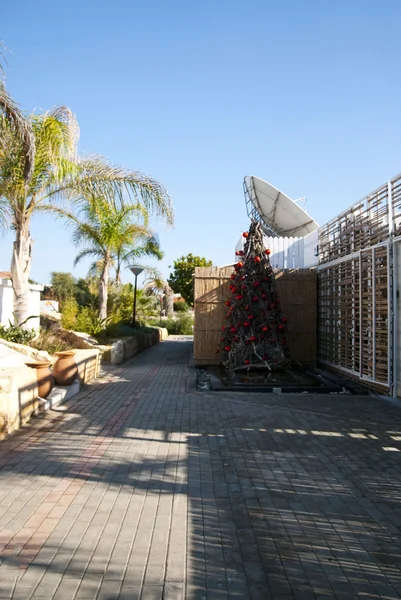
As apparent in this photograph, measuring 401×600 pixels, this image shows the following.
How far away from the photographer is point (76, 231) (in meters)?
17.9

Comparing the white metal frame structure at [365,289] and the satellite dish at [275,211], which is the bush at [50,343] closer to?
the white metal frame structure at [365,289]

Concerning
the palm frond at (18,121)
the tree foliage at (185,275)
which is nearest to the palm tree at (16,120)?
the palm frond at (18,121)

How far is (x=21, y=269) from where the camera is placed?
36.5 ft

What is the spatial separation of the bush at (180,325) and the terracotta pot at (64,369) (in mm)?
23667

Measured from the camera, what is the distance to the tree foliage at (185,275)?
140ft

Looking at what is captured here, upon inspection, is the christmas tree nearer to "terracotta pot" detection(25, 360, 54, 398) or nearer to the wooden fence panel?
the wooden fence panel

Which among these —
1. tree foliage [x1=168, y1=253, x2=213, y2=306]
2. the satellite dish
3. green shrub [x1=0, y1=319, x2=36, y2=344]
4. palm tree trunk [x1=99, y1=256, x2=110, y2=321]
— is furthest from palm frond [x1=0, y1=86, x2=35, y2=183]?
tree foliage [x1=168, y1=253, x2=213, y2=306]

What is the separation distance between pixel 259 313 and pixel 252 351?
36.7 inches

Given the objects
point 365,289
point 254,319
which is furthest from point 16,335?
point 365,289

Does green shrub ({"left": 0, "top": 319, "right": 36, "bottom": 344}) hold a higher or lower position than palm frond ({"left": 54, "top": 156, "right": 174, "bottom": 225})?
lower

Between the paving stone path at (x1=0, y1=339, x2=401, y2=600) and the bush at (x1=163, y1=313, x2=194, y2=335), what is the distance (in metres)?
25.6

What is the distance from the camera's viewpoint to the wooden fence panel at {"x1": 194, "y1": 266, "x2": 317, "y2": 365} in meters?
13.5

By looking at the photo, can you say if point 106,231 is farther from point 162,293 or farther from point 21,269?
point 162,293

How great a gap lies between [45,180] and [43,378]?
5760 mm
